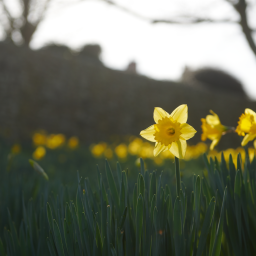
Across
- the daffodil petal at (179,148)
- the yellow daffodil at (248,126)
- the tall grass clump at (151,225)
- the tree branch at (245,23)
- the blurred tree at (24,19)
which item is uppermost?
the blurred tree at (24,19)

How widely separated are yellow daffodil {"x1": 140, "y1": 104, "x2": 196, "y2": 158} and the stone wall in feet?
16.8

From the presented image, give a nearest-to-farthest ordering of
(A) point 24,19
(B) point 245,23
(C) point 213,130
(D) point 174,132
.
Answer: (D) point 174,132 → (C) point 213,130 → (B) point 245,23 → (A) point 24,19

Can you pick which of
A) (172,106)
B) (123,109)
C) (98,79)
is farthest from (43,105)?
(172,106)

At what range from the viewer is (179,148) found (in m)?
0.67

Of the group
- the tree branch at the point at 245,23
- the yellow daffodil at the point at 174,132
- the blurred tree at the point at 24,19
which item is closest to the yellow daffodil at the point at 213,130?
the yellow daffodil at the point at 174,132

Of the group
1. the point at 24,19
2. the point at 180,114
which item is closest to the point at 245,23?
the point at 180,114

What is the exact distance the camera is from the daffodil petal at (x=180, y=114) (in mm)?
681

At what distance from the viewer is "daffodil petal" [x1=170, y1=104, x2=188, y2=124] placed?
0.68 m

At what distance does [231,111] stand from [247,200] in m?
7.81

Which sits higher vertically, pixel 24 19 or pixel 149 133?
pixel 24 19

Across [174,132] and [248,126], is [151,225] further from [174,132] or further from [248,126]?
[248,126]

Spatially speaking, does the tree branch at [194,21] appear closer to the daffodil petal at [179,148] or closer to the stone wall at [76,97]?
the stone wall at [76,97]

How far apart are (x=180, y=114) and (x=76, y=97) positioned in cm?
571

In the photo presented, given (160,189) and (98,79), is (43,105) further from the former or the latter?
(160,189)
